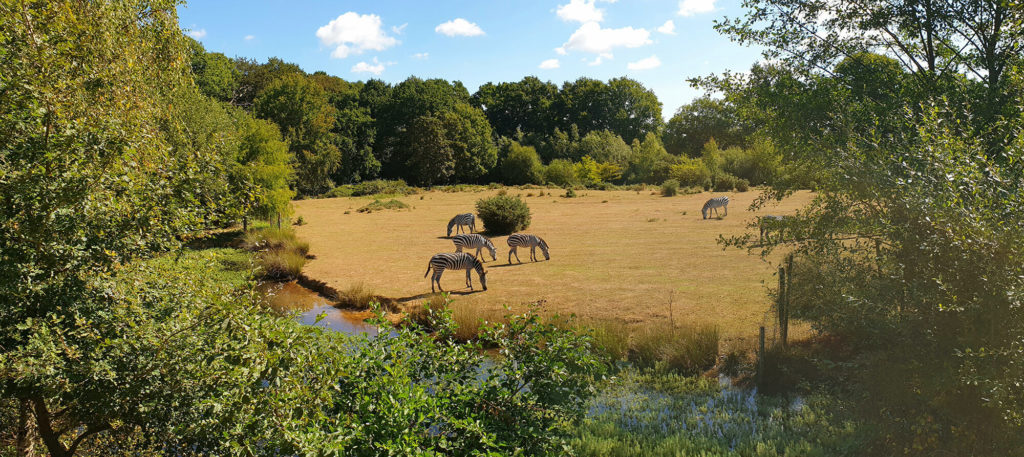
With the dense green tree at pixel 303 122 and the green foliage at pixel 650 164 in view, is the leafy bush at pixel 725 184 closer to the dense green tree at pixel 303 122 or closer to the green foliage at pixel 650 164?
the green foliage at pixel 650 164

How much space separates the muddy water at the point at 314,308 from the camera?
620 inches

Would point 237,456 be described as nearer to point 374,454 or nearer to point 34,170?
point 374,454

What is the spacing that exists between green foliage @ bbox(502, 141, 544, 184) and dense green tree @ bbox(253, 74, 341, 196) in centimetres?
2450

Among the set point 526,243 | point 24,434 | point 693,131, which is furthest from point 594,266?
point 693,131

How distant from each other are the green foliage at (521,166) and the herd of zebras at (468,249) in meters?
44.9

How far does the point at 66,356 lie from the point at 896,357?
334 inches

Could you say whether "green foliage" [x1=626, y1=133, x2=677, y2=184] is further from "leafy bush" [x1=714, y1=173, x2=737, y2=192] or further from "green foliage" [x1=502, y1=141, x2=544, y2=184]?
"leafy bush" [x1=714, y1=173, x2=737, y2=192]

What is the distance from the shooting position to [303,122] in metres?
58.0

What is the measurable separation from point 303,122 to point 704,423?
56633mm

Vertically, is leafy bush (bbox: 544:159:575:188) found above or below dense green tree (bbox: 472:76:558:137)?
below

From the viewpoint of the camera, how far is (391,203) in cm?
4431

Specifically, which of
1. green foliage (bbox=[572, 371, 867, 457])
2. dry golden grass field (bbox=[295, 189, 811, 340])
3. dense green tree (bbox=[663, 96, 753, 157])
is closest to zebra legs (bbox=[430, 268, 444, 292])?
dry golden grass field (bbox=[295, 189, 811, 340])

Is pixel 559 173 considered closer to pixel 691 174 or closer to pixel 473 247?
pixel 691 174

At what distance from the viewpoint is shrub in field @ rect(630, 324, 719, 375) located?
11281 millimetres
